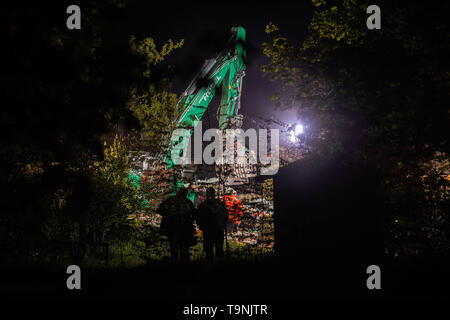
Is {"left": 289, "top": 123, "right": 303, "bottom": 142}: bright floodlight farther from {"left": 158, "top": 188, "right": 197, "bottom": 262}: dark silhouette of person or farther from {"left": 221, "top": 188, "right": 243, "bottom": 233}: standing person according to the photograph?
{"left": 158, "top": 188, "right": 197, "bottom": 262}: dark silhouette of person

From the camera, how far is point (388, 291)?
162 inches

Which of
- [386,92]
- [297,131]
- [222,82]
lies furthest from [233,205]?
[222,82]

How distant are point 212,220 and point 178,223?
805 millimetres

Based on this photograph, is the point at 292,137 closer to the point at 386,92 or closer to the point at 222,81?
the point at 386,92

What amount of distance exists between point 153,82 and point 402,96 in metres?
3.65

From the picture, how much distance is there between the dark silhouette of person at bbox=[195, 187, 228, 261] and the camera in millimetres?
5609

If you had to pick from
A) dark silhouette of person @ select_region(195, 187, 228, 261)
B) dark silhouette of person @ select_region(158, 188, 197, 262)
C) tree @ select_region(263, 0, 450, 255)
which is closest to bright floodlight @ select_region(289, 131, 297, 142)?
tree @ select_region(263, 0, 450, 255)

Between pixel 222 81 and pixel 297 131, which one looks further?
pixel 222 81

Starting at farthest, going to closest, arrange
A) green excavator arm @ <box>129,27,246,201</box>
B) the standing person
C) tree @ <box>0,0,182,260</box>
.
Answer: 1. green excavator arm @ <box>129,27,246,201</box>
2. the standing person
3. tree @ <box>0,0,182,260</box>

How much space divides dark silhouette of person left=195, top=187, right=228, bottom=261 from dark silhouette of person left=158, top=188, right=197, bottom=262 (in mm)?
361

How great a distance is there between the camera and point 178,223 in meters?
5.46

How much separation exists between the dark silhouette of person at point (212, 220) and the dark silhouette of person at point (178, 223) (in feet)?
1.18
